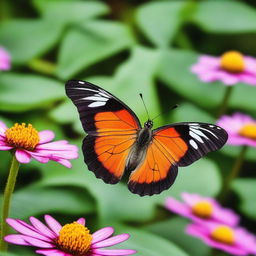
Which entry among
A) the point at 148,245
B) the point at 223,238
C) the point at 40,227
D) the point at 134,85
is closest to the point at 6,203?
the point at 40,227

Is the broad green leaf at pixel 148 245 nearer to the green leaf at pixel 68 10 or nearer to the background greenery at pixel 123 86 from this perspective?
the background greenery at pixel 123 86

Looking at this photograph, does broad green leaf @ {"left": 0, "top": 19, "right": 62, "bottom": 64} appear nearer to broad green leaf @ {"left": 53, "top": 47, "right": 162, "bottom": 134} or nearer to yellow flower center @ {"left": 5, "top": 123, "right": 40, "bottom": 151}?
broad green leaf @ {"left": 53, "top": 47, "right": 162, "bottom": 134}

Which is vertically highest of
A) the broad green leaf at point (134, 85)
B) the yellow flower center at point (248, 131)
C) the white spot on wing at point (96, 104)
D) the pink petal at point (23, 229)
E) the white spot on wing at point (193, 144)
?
the broad green leaf at point (134, 85)

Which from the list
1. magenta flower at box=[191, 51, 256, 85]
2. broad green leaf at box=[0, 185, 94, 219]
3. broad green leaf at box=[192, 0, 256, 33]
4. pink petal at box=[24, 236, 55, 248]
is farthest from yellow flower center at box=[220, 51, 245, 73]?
pink petal at box=[24, 236, 55, 248]

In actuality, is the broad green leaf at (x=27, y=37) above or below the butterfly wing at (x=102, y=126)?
above

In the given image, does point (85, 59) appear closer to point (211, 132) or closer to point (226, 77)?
point (226, 77)

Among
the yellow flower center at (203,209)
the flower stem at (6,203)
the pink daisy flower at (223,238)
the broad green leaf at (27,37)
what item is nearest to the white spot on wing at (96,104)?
the flower stem at (6,203)
